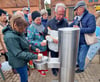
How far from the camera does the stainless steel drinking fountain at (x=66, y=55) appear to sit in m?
0.75

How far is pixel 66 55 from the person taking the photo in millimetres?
791

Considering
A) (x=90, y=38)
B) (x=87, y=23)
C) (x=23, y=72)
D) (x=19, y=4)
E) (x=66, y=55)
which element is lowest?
(x=23, y=72)

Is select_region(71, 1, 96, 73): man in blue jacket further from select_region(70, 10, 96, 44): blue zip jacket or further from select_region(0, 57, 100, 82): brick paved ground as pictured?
select_region(0, 57, 100, 82): brick paved ground

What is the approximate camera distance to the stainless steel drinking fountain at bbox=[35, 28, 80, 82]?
0.75m

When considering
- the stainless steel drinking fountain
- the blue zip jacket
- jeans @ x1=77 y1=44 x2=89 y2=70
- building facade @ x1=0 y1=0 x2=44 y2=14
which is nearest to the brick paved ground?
jeans @ x1=77 y1=44 x2=89 y2=70

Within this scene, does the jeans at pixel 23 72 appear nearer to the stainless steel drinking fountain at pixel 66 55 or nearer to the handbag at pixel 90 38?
the stainless steel drinking fountain at pixel 66 55

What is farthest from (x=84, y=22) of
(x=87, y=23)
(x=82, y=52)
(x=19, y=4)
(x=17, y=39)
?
(x=19, y=4)

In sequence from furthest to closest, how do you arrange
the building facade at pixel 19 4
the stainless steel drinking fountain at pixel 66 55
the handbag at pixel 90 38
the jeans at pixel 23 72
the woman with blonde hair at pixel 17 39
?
the building facade at pixel 19 4
the handbag at pixel 90 38
the jeans at pixel 23 72
the woman with blonde hair at pixel 17 39
the stainless steel drinking fountain at pixel 66 55

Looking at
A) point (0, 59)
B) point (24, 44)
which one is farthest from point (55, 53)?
point (0, 59)

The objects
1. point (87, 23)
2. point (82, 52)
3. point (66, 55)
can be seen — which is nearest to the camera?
point (66, 55)

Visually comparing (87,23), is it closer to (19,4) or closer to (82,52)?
(82,52)

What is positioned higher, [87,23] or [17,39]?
[87,23]

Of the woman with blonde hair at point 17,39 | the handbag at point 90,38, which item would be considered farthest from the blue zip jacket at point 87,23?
the woman with blonde hair at point 17,39

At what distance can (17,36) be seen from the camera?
4.25 feet
